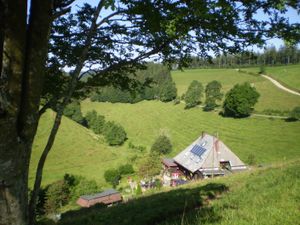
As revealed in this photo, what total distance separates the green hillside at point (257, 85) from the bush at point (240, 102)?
5002 mm

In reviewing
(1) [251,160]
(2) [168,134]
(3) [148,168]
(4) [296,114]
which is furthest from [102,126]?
(4) [296,114]

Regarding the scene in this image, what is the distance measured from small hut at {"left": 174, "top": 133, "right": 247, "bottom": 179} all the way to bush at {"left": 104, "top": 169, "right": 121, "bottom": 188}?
10.5 metres

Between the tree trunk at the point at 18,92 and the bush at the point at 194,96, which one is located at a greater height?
the tree trunk at the point at 18,92

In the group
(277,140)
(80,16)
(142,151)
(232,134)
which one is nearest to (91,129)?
(142,151)

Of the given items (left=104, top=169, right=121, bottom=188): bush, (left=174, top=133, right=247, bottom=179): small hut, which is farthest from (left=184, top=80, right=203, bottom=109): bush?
(left=104, top=169, right=121, bottom=188): bush

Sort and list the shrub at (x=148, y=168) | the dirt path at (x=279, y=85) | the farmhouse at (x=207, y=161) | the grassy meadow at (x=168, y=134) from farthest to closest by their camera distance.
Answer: the dirt path at (x=279, y=85)
the grassy meadow at (x=168, y=134)
the shrub at (x=148, y=168)
the farmhouse at (x=207, y=161)

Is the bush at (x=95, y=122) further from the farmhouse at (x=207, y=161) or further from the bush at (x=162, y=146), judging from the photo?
the farmhouse at (x=207, y=161)

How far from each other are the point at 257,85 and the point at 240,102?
30859 millimetres

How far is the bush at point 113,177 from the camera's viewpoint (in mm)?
46812

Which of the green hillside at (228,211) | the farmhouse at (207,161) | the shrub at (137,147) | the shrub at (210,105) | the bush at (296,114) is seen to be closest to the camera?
the green hillside at (228,211)

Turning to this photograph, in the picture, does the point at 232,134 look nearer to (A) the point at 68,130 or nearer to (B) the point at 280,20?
(A) the point at 68,130

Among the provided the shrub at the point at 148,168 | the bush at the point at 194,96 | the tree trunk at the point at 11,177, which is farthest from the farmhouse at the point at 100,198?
A: the bush at the point at 194,96

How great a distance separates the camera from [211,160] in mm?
42812

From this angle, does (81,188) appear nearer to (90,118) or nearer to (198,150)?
(198,150)
